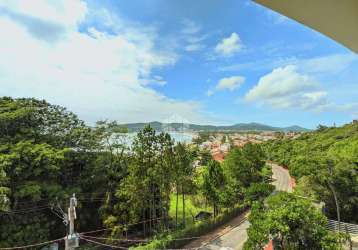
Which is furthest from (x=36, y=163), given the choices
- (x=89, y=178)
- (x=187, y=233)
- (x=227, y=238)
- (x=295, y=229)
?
(x=295, y=229)

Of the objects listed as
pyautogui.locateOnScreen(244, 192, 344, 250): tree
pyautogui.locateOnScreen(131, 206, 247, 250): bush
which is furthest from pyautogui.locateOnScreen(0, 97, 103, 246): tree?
pyautogui.locateOnScreen(244, 192, 344, 250): tree

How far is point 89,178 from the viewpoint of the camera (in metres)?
13.1

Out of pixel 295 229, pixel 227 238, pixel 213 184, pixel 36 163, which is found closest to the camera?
pixel 295 229

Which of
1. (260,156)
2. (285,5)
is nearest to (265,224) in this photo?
(285,5)

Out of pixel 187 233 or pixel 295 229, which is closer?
pixel 295 229

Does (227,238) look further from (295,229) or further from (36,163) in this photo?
(36,163)

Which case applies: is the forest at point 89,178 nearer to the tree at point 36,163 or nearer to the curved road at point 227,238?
the tree at point 36,163

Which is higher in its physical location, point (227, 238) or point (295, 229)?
point (295, 229)

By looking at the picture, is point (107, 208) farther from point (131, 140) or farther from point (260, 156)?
point (260, 156)

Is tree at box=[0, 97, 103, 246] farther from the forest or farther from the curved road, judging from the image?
the curved road

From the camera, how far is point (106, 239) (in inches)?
471

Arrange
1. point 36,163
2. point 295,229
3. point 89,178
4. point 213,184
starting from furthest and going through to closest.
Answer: point 213,184, point 89,178, point 36,163, point 295,229

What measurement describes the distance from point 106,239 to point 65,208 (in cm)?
221

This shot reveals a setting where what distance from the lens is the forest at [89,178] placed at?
10.7 meters
